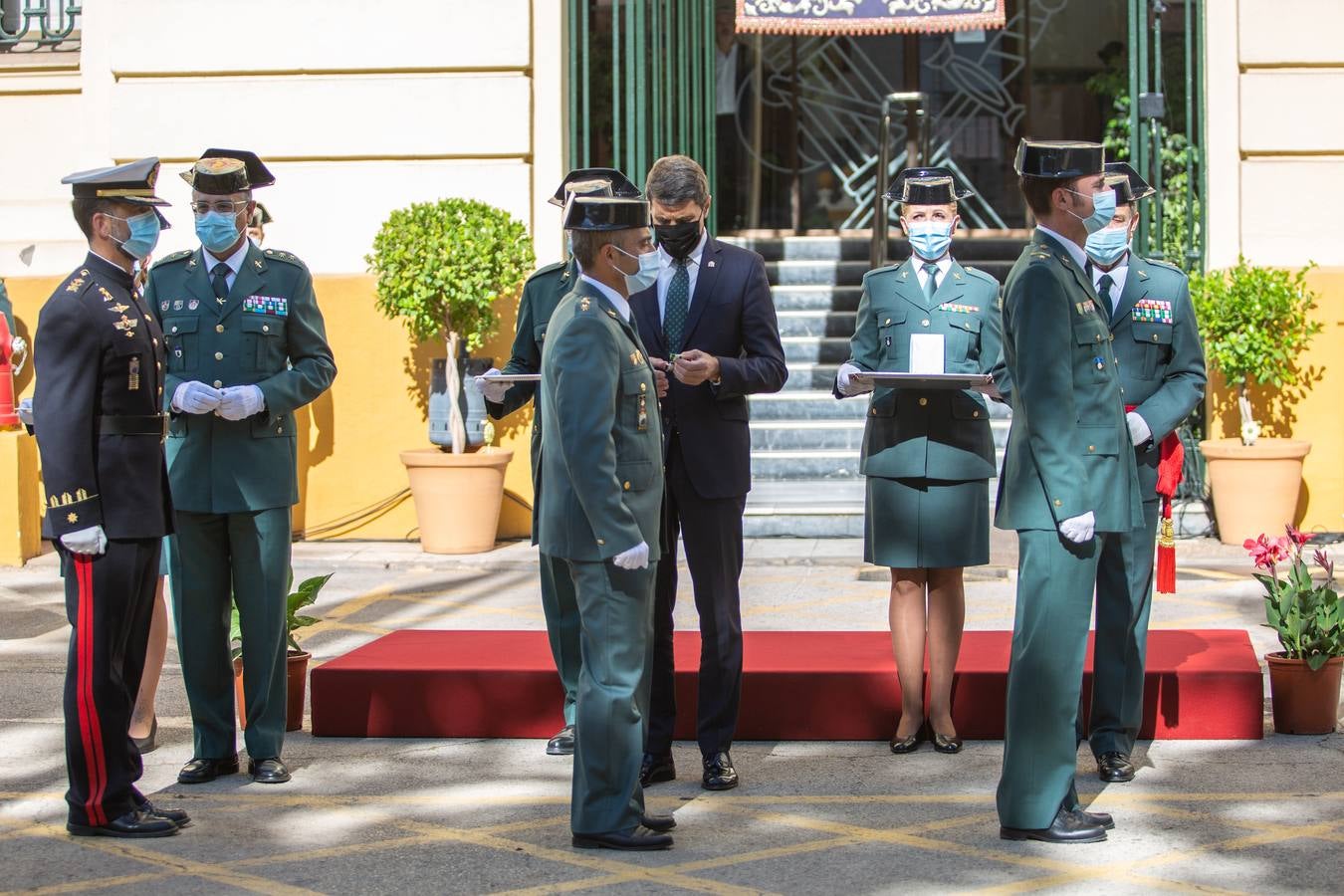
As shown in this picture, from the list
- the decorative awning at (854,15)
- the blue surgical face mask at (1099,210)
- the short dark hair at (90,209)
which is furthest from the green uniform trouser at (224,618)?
the decorative awning at (854,15)

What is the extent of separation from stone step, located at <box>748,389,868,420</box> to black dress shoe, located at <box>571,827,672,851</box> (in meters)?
7.37

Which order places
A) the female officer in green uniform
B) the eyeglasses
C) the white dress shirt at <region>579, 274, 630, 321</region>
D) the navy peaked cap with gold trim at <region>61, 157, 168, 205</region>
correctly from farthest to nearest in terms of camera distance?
the female officer in green uniform < the eyeglasses < the navy peaked cap with gold trim at <region>61, 157, 168, 205</region> < the white dress shirt at <region>579, 274, 630, 321</region>

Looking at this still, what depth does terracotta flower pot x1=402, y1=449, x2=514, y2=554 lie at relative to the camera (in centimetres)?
1077

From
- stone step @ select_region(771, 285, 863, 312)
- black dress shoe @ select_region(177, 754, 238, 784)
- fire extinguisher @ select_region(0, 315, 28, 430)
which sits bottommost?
black dress shoe @ select_region(177, 754, 238, 784)

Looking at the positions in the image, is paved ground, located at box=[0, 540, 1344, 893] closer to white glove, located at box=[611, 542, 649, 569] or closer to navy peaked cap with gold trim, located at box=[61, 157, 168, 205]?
white glove, located at box=[611, 542, 649, 569]

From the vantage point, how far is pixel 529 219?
37.5 ft

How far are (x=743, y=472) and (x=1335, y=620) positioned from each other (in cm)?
217

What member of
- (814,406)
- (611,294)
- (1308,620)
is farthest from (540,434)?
(814,406)

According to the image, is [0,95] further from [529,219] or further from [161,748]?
[161,748]

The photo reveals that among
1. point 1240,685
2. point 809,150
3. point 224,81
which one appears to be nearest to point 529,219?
point 224,81

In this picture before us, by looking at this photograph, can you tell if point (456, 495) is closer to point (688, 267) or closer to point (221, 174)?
point (221, 174)

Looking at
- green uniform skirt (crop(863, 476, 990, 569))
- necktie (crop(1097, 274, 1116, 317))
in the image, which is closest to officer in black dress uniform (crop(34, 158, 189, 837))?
green uniform skirt (crop(863, 476, 990, 569))

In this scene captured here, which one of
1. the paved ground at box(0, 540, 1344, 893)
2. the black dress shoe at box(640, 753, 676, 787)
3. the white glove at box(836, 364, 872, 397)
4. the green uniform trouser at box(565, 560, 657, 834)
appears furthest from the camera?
the white glove at box(836, 364, 872, 397)

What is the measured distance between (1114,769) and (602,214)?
94.0 inches
